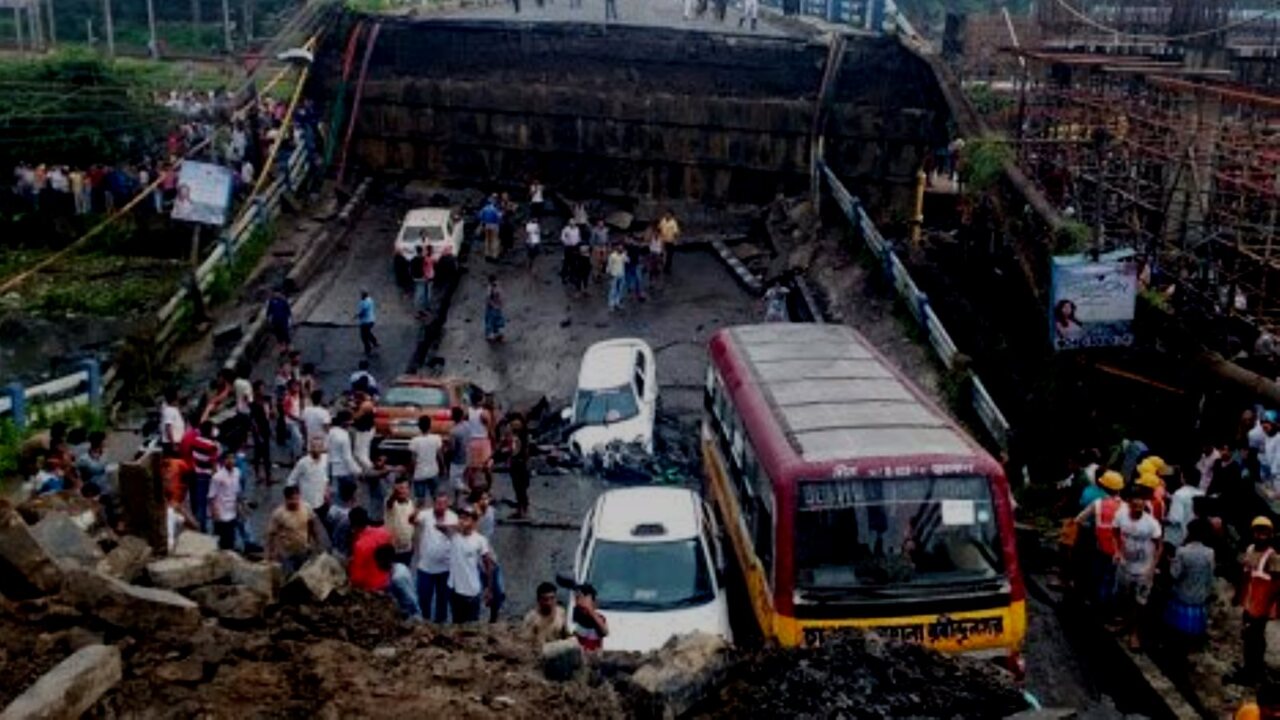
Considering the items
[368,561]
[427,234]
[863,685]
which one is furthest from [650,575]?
[427,234]

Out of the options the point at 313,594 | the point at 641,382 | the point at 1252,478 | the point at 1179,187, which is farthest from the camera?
the point at 641,382

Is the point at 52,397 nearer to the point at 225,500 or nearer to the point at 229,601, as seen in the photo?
the point at 225,500

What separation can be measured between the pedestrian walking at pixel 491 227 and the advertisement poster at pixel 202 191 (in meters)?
6.34

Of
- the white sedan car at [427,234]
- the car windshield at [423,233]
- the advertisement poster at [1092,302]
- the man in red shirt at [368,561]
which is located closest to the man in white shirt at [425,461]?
the man in red shirt at [368,561]

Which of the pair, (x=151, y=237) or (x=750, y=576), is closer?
(x=750, y=576)

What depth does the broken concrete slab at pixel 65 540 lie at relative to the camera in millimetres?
9727

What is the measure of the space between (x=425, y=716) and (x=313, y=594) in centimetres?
194

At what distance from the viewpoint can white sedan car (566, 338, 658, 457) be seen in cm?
2044

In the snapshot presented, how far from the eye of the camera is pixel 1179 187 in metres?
20.0

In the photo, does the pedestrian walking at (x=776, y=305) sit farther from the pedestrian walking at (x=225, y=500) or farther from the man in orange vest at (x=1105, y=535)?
the pedestrian walking at (x=225, y=500)

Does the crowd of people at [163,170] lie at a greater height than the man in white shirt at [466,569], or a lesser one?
greater

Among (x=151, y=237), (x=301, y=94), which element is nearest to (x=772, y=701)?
(x=151, y=237)

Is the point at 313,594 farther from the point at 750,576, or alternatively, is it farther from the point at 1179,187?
the point at 1179,187

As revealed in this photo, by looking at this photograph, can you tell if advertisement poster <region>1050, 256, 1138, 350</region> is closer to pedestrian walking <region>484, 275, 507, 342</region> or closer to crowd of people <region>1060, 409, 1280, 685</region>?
crowd of people <region>1060, 409, 1280, 685</region>
